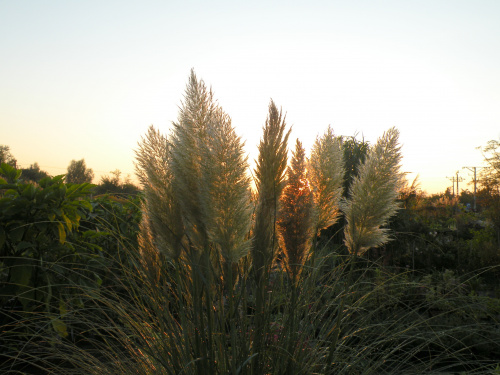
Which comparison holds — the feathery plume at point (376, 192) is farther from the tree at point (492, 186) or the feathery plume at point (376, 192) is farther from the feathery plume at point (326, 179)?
the tree at point (492, 186)

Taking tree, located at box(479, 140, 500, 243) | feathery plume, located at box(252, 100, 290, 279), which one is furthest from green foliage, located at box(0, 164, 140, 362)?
tree, located at box(479, 140, 500, 243)

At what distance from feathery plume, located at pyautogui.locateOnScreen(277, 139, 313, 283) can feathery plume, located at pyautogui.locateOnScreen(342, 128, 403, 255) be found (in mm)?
309

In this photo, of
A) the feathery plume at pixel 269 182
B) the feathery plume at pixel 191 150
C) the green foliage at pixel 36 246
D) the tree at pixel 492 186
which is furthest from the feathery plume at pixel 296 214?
the tree at pixel 492 186

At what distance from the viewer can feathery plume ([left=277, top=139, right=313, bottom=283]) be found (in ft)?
7.31

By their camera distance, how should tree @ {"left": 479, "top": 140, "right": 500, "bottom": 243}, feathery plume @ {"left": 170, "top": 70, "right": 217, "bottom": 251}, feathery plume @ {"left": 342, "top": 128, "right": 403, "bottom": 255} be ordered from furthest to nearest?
tree @ {"left": 479, "top": 140, "right": 500, "bottom": 243} → feathery plume @ {"left": 342, "top": 128, "right": 403, "bottom": 255} → feathery plume @ {"left": 170, "top": 70, "right": 217, "bottom": 251}

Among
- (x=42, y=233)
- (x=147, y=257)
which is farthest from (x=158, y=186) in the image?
(x=42, y=233)

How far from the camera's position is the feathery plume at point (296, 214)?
223 centimetres

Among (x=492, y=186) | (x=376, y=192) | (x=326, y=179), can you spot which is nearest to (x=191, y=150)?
(x=326, y=179)

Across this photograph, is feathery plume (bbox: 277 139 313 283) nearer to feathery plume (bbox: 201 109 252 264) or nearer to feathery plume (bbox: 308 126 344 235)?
feathery plume (bbox: 308 126 344 235)

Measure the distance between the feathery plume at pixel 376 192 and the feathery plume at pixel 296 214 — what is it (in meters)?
0.31

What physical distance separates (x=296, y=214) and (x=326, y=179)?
0.33 metres

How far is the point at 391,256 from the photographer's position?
830cm

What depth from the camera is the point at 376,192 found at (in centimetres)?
231

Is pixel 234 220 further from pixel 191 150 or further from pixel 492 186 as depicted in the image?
pixel 492 186
